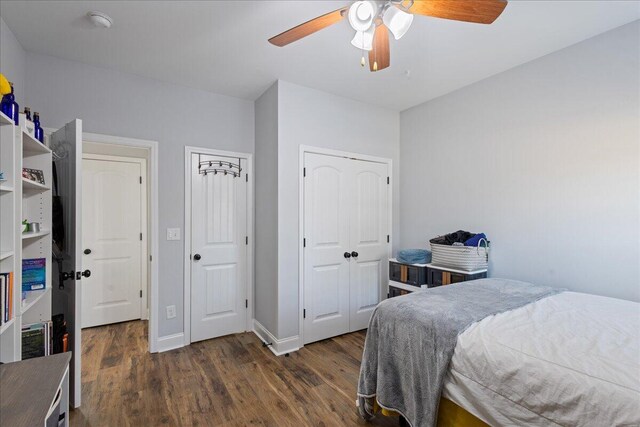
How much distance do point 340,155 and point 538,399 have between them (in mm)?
2605

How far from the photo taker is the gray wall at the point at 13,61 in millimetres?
1954

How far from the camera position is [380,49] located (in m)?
1.72

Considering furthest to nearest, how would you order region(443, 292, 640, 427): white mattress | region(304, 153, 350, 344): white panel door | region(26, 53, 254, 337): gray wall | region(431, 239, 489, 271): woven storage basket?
region(304, 153, 350, 344): white panel door → region(431, 239, 489, 271): woven storage basket → region(26, 53, 254, 337): gray wall → region(443, 292, 640, 427): white mattress

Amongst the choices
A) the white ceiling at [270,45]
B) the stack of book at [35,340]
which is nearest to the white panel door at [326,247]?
the white ceiling at [270,45]

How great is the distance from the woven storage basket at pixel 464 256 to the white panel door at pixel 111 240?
140 inches

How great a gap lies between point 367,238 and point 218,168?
187 centimetres

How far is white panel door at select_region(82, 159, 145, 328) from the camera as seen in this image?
134 inches

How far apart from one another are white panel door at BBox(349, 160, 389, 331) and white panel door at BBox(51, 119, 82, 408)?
240 centimetres

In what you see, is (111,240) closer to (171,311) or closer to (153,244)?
(153,244)

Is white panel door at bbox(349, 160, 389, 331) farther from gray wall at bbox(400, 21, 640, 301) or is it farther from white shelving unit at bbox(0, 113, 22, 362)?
white shelving unit at bbox(0, 113, 22, 362)

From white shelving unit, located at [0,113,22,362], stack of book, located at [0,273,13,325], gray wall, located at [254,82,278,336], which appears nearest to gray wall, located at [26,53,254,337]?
gray wall, located at [254,82,278,336]

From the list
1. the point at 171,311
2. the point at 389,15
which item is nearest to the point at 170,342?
the point at 171,311

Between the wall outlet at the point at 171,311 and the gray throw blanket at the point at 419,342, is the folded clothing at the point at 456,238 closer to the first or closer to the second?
the gray throw blanket at the point at 419,342

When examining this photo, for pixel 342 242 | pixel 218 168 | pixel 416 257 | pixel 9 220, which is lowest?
pixel 416 257
